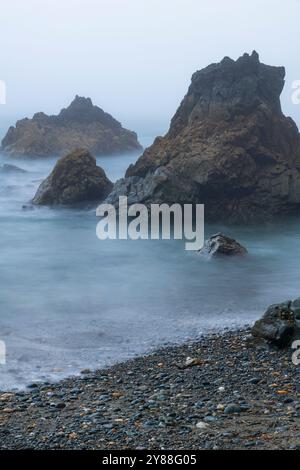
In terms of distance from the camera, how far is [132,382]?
1048 centimetres

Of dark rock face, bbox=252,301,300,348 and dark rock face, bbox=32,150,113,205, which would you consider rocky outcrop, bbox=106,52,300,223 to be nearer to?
dark rock face, bbox=32,150,113,205

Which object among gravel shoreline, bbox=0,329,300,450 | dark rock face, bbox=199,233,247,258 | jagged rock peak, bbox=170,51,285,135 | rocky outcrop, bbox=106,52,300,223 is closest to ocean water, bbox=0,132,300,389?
dark rock face, bbox=199,233,247,258

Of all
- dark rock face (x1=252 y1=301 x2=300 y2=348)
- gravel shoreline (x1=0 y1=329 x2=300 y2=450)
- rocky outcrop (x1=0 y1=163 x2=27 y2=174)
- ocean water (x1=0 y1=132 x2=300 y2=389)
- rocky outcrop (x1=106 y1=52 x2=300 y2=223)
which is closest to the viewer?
gravel shoreline (x1=0 y1=329 x2=300 y2=450)

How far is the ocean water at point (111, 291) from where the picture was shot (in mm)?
12719

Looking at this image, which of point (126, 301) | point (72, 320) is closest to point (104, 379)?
point (72, 320)

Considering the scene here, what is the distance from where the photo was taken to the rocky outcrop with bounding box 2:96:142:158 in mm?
58312

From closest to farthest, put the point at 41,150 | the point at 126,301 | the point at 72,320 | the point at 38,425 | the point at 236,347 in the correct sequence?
the point at 38,425, the point at 236,347, the point at 72,320, the point at 126,301, the point at 41,150

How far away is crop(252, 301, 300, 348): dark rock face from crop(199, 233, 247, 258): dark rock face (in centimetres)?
922

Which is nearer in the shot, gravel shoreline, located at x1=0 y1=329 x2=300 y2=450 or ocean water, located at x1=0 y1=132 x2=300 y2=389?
gravel shoreline, located at x1=0 y1=329 x2=300 y2=450

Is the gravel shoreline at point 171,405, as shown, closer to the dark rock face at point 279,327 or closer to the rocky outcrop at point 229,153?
the dark rock face at point 279,327

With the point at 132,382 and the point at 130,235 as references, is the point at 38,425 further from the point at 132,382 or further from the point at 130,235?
the point at 130,235

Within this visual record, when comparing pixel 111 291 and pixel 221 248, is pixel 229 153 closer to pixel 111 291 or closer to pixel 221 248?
pixel 221 248

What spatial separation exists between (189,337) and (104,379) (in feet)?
9.77

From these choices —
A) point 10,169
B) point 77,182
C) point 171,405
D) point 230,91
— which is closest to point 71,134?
point 10,169
